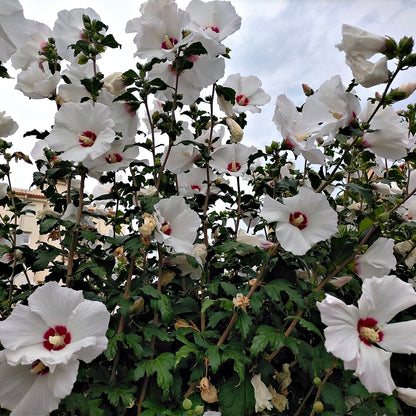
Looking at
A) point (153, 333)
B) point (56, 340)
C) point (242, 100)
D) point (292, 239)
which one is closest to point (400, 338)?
point (292, 239)

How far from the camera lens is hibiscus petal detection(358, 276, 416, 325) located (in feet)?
3.84

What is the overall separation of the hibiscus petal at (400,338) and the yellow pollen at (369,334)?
3cm

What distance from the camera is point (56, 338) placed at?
1.11m

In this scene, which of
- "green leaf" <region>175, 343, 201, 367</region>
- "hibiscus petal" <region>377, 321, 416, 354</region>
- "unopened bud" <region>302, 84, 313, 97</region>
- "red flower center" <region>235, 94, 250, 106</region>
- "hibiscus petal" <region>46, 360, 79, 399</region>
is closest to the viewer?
"hibiscus petal" <region>46, 360, 79, 399</region>

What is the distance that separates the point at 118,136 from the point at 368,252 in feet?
3.50

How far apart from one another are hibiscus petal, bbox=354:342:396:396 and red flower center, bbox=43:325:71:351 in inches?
33.2

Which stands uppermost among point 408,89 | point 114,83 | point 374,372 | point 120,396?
point 114,83

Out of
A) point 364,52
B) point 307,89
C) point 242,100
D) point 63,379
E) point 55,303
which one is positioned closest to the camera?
point 63,379

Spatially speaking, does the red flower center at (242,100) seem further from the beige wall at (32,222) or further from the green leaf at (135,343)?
the green leaf at (135,343)

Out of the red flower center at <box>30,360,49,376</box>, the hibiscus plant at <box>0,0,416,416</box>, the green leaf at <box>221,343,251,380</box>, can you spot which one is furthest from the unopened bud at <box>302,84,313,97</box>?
the red flower center at <box>30,360,49,376</box>

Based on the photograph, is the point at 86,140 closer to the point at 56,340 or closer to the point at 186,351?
the point at 56,340

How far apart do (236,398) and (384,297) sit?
0.59 meters

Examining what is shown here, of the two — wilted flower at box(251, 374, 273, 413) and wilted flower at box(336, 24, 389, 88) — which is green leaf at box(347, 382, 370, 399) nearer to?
wilted flower at box(251, 374, 273, 413)

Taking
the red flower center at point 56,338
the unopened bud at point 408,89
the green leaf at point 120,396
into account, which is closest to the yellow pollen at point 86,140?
the red flower center at point 56,338
